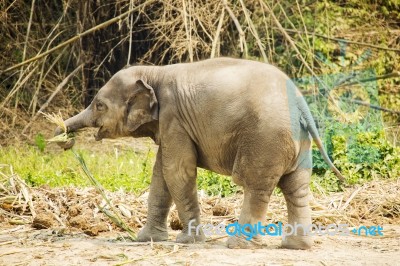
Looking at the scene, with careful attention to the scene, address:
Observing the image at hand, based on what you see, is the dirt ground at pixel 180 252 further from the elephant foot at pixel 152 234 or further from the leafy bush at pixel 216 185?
the leafy bush at pixel 216 185

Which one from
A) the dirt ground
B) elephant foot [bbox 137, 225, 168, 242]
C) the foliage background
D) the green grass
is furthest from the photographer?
the foliage background

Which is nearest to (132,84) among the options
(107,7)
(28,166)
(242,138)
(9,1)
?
(242,138)

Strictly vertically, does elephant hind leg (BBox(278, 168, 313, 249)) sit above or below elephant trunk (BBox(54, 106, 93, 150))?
below

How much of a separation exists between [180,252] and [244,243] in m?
0.50

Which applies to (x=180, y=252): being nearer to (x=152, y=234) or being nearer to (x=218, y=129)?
(x=152, y=234)

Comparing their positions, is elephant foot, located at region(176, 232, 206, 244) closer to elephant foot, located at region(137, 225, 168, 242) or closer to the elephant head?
elephant foot, located at region(137, 225, 168, 242)

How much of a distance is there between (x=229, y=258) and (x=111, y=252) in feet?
3.02

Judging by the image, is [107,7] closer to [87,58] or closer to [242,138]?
[87,58]

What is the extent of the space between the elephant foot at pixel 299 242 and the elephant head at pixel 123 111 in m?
1.41

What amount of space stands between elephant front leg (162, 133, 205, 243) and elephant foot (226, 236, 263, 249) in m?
0.39

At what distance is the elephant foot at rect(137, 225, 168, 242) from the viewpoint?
6.38 m

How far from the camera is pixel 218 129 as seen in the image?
5820mm

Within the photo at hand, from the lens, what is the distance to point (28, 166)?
31.9ft

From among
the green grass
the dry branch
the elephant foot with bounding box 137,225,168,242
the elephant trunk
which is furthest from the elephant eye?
the dry branch
